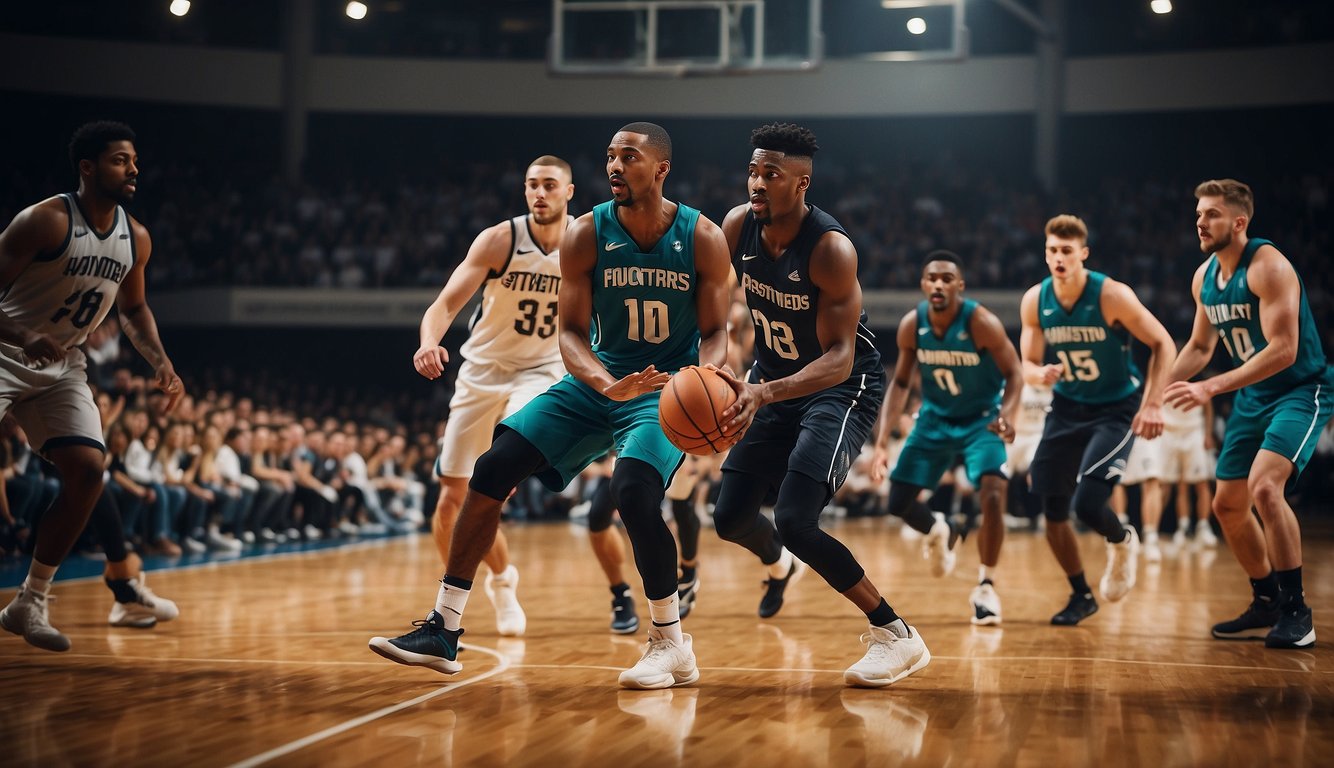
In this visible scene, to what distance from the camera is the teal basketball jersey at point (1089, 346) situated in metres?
6.49

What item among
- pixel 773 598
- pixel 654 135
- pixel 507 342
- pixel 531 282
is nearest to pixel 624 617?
pixel 773 598

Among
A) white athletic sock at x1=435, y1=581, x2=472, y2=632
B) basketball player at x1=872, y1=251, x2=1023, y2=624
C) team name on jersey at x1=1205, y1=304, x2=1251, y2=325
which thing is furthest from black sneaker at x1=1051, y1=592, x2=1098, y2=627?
white athletic sock at x1=435, y1=581, x2=472, y2=632

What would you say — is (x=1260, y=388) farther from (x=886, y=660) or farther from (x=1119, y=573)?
(x=886, y=660)

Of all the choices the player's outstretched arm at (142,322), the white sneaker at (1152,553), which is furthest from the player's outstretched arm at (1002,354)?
the white sneaker at (1152,553)

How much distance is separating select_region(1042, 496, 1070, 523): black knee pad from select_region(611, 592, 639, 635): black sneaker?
86.7 inches

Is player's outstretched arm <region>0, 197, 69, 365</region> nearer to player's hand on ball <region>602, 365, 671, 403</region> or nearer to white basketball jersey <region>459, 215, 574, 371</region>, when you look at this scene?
white basketball jersey <region>459, 215, 574, 371</region>

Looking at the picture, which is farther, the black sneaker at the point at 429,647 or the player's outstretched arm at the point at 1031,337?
the player's outstretched arm at the point at 1031,337

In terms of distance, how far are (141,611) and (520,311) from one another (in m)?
2.29

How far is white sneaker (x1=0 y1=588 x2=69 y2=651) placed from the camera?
16.2ft

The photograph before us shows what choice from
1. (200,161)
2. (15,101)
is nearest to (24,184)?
(15,101)

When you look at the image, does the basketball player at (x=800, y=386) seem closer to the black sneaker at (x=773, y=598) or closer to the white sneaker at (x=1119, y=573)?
the black sneaker at (x=773, y=598)

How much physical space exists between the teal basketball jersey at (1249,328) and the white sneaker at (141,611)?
16.6 ft

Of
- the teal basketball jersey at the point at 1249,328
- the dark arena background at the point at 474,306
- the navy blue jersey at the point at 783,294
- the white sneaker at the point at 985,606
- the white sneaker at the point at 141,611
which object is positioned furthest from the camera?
the white sneaker at the point at 985,606

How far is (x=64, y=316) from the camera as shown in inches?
203
